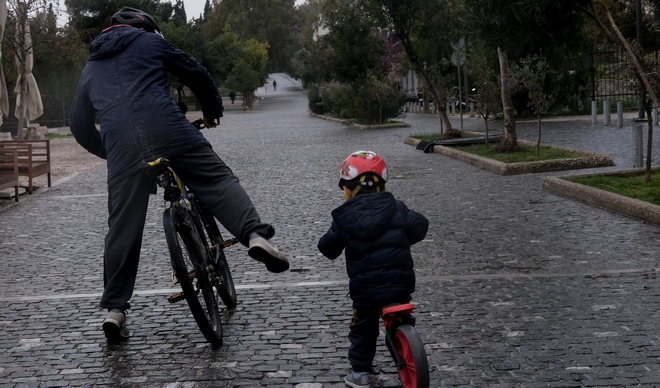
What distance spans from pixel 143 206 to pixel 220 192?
46 cm

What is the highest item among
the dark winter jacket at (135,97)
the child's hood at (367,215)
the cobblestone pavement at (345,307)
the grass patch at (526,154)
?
the dark winter jacket at (135,97)

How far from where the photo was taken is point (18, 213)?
41.2 ft

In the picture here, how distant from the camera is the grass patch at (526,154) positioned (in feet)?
52.4

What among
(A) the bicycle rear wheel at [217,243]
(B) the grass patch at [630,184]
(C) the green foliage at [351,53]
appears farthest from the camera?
(C) the green foliage at [351,53]

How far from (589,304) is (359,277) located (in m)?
2.18

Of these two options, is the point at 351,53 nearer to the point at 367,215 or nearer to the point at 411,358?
the point at 367,215

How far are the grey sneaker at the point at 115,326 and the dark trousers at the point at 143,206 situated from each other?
6 cm

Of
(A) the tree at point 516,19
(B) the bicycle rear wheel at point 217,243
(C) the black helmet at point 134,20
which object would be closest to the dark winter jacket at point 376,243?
(B) the bicycle rear wheel at point 217,243

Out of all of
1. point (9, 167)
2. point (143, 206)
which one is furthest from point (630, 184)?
point (9, 167)

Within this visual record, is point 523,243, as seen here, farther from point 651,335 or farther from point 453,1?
point 453,1

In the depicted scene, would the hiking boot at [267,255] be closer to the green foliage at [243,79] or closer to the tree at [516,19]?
the tree at [516,19]

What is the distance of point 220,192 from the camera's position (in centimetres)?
A: 517

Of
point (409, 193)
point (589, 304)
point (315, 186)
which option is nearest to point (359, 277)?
point (589, 304)

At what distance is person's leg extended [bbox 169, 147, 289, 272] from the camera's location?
16.2 feet
